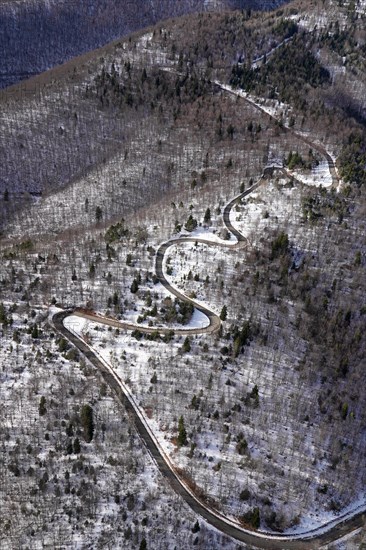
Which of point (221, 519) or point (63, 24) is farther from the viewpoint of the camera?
point (63, 24)

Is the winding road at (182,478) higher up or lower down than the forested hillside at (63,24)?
lower down

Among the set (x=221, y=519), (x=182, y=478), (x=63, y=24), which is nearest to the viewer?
(x=221, y=519)

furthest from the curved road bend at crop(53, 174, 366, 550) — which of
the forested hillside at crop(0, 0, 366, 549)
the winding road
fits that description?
the forested hillside at crop(0, 0, 366, 549)

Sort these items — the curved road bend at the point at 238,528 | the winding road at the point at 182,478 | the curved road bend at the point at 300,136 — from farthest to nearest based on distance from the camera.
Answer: the curved road bend at the point at 300,136
the winding road at the point at 182,478
the curved road bend at the point at 238,528

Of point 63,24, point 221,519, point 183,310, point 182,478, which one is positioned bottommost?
point 221,519

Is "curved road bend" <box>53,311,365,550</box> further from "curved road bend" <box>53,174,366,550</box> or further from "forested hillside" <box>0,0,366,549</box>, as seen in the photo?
"forested hillside" <box>0,0,366,549</box>

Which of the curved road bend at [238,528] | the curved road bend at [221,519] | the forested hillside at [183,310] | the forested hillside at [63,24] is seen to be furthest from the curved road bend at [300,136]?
the forested hillside at [63,24]

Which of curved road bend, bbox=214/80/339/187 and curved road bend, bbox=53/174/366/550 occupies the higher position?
curved road bend, bbox=214/80/339/187

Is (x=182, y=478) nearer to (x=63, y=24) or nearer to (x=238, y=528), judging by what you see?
(x=238, y=528)

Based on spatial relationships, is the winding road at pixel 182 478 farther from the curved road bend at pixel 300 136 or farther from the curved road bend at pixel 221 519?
the curved road bend at pixel 300 136

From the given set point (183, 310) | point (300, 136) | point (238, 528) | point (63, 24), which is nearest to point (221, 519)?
point (238, 528)

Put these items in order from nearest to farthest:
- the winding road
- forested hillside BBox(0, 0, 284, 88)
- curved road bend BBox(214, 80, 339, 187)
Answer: the winding road
curved road bend BBox(214, 80, 339, 187)
forested hillside BBox(0, 0, 284, 88)
